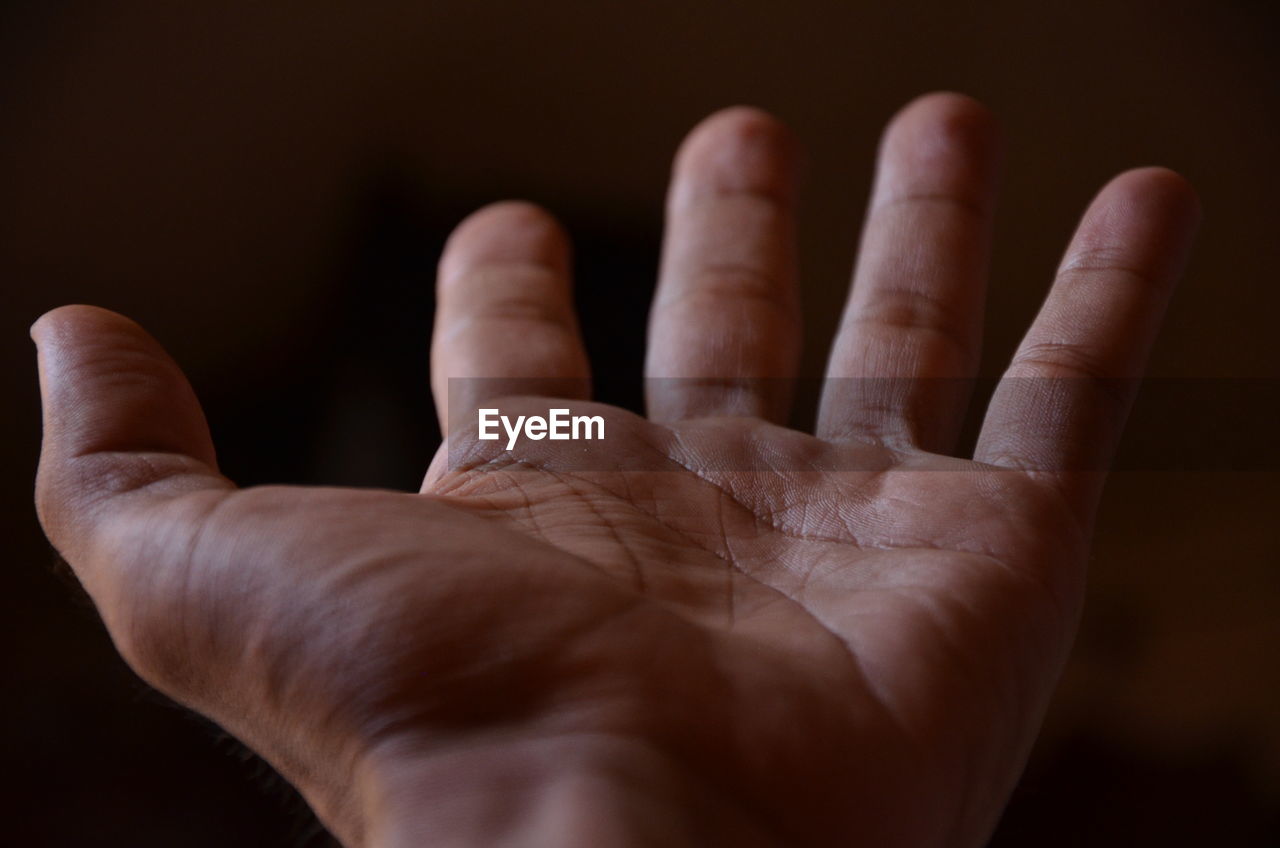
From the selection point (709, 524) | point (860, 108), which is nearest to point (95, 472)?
point (709, 524)

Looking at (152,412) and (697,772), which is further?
(152,412)

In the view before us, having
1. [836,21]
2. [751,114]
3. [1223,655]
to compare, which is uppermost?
[836,21]

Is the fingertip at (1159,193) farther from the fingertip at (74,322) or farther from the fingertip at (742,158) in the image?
the fingertip at (74,322)

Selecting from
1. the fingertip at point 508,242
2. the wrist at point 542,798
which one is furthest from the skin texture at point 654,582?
the fingertip at point 508,242

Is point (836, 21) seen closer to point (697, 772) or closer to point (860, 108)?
point (860, 108)

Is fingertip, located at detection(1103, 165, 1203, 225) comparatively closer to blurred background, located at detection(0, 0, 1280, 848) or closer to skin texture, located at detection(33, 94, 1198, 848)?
skin texture, located at detection(33, 94, 1198, 848)

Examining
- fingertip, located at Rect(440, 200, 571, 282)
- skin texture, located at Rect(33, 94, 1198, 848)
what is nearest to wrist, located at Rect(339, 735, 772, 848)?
skin texture, located at Rect(33, 94, 1198, 848)
